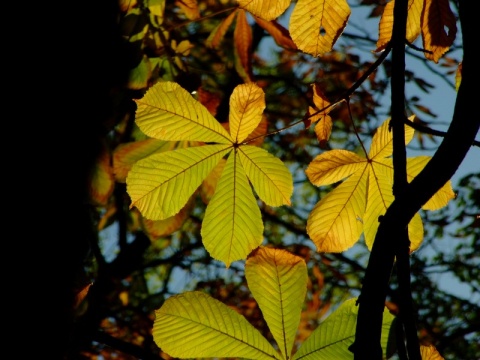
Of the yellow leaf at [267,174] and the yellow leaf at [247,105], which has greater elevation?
the yellow leaf at [247,105]

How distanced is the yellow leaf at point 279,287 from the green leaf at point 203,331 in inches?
1.6

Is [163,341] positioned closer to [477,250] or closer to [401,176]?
[401,176]

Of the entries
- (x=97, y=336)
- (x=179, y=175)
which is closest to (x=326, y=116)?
(x=179, y=175)

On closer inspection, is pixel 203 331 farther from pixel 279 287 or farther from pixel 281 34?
pixel 281 34

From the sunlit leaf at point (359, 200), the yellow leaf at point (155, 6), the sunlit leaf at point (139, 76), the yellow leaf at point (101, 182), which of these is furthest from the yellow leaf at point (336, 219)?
→ the yellow leaf at point (155, 6)

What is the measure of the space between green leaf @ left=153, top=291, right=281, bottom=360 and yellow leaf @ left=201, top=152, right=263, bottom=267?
0.12 m

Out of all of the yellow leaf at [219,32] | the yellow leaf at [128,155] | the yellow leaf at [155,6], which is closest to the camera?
the yellow leaf at [128,155]

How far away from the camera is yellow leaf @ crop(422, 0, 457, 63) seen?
0.79m

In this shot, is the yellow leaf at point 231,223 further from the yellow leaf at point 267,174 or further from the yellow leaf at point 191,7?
the yellow leaf at point 191,7

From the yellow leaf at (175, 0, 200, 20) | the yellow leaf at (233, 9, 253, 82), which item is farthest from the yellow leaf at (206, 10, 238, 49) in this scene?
the yellow leaf at (175, 0, 200, 20)

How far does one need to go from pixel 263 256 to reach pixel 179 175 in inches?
8.1

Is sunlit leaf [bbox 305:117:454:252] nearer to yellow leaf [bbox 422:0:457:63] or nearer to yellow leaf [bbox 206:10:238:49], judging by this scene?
yellow leaf [bbox 422:0:457:63]

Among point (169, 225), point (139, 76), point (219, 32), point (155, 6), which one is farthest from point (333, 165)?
point (219, 32)

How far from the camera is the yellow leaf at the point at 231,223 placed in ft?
2.54
